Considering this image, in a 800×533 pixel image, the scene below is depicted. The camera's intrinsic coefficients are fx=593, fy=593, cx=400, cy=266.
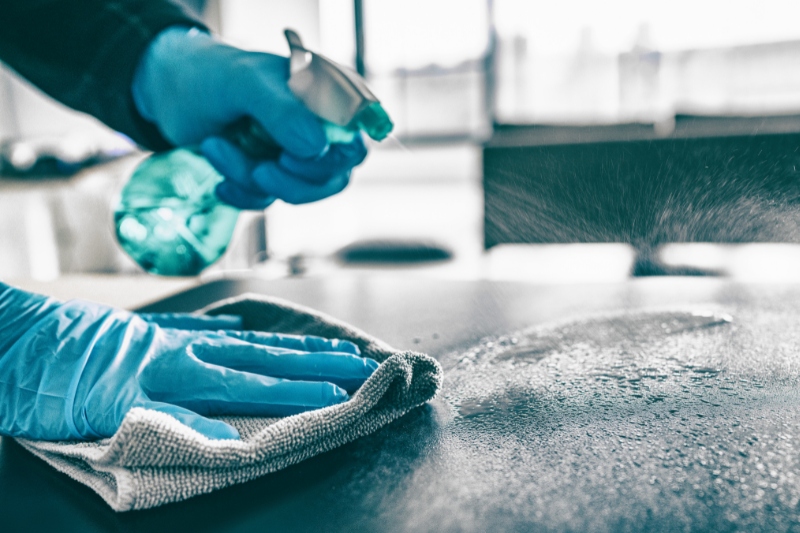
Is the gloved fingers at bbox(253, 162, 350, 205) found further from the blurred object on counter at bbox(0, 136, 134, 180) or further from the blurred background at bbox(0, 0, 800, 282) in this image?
the blurred object on counter at bbox(0, 136, 134, 180)

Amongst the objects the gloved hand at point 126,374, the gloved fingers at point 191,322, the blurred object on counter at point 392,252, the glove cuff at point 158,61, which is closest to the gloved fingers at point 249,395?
the gloved hand at point 126,374

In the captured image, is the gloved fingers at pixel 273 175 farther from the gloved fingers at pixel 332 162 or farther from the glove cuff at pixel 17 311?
the glove cuff at pixel 17 311

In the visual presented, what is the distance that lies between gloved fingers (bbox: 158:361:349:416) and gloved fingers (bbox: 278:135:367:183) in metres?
0.28

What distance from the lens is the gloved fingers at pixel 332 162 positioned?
0.71 meters

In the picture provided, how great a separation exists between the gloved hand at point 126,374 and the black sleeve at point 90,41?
0.34m

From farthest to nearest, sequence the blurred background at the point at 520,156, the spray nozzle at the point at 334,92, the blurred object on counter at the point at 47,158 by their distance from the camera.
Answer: the blurred object on counter at the point at 47,158 < the blurred background at the point at 520,156 < the spray nozzle at the point at 334,92

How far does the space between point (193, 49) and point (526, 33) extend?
5.73m

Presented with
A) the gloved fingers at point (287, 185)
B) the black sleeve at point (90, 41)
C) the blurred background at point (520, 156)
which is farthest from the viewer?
the blurred background at point (520, 156)

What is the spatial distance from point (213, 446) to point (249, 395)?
0.35 feet

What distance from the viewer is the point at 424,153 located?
7.11m

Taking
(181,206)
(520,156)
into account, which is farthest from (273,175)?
(520,156)

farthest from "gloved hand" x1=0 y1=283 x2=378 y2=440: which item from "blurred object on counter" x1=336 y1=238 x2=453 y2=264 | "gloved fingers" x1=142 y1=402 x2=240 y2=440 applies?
"blurred object on counter" x1=336 y1=238 x2=453 y2=264

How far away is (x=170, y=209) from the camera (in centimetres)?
75

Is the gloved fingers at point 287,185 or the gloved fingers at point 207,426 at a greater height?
the gloved fingers at point 287,185
